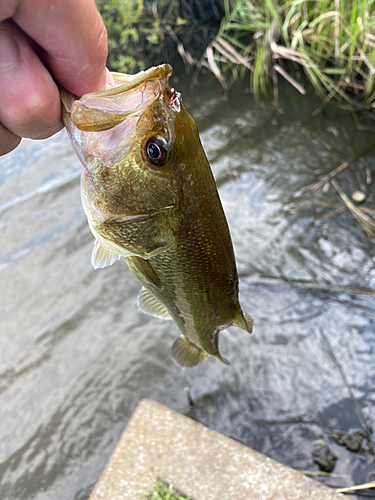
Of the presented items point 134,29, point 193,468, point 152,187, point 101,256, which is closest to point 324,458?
point 193,468

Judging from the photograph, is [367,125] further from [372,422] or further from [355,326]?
[372,422]

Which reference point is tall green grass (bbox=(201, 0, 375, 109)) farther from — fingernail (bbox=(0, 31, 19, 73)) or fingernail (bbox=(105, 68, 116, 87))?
fingernail (bbox=(0, 31, 19, 73))

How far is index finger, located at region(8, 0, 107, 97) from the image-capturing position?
0.74 meters

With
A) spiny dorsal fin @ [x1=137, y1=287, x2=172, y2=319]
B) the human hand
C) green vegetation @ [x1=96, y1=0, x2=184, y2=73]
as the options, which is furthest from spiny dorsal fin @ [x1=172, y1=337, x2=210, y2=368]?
green vegetation @ [x1=96, y1=0, x2=184, y2=73]

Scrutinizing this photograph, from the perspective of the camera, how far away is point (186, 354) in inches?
71.6

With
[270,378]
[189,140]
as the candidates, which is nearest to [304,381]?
[270,378]

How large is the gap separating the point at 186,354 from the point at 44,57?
4.54 ft

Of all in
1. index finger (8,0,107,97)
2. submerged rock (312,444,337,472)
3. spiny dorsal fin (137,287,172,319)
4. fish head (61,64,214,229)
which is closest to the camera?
index finger (8,0,107,97)

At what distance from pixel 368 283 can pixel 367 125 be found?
7.66 ft

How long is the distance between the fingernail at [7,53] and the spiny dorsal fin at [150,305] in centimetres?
102

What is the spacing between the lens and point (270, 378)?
2.81 m

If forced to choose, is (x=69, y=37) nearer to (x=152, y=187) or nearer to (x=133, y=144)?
(x=133, y=144)

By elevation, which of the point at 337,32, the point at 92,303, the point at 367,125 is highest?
the point at 337,32

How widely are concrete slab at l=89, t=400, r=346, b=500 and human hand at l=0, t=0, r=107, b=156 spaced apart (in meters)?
1.89
